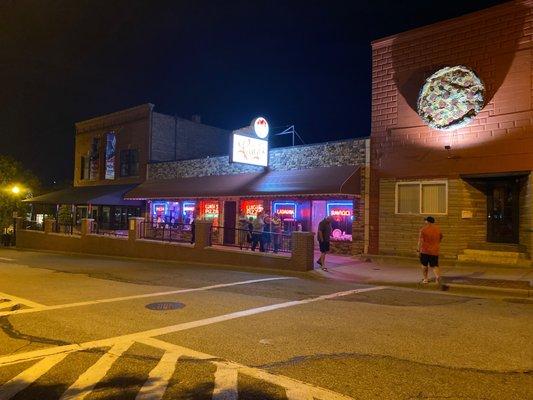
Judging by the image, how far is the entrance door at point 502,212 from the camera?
48.3ft

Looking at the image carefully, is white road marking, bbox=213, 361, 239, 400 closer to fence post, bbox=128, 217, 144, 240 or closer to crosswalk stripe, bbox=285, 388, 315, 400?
crosswalk stripe, bbox=285, 388, 315, 400

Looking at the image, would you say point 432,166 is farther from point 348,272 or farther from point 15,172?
point 15,172

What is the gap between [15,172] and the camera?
3491cm

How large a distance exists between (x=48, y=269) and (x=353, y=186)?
1153 centimetres

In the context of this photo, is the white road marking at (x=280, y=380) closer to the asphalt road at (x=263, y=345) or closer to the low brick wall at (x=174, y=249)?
the asphalt road at (x=263, y=345)

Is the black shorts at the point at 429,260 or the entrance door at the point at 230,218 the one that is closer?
the black shorts at the point at 429,260

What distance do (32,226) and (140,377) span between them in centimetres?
2960

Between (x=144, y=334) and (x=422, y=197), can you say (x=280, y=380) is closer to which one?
(x=144, y=334)

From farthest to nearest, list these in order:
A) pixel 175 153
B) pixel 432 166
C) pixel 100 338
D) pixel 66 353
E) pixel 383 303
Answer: pixel 175 153, pixel 432 166, pixel 383 303, pixel 100 338, pixel 66 353

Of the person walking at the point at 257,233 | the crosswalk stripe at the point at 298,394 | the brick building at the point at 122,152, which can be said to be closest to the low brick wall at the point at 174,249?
the person walking at the point at 257,233

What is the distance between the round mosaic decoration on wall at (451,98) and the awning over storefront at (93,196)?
18778mm

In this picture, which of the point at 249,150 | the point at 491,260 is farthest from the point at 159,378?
the point at 249,150

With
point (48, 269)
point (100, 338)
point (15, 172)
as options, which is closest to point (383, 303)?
point (100, 338)

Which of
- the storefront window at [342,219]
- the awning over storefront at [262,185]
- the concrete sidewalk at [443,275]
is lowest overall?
the concrete sidewalk at [443,275]
